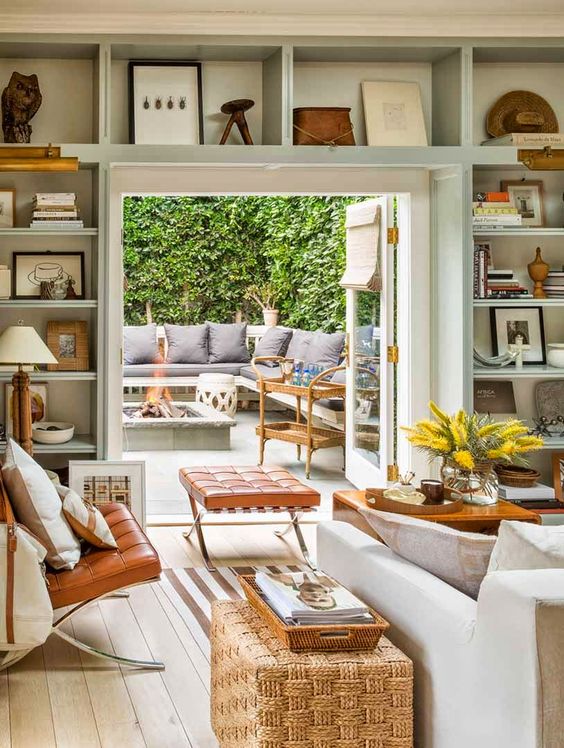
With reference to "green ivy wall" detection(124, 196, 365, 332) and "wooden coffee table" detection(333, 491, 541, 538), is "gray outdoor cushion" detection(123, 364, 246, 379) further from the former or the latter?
"wooden coffee table" detection(333, 491, 541, 538)

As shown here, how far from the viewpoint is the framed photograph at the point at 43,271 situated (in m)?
5.32

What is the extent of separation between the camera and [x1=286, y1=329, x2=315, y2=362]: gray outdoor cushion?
9.41 m

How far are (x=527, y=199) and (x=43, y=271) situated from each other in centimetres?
288

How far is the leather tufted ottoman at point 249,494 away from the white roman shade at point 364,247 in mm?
1555

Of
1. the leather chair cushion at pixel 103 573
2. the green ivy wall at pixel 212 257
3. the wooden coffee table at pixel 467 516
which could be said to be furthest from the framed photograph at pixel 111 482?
the green ivy wall at pixel 212 257

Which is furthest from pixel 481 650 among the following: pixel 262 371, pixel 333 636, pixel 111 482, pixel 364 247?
pixel 262 371

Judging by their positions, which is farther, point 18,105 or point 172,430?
point 172,430

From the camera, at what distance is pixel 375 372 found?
6.19 metres

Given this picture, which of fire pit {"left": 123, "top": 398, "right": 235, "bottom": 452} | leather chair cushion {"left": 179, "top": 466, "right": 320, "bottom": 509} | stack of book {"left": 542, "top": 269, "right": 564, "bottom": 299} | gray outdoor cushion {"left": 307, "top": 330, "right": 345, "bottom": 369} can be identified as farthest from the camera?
gray outdoor cushion {"left": 307, "top": 330, "right": 345, "bottom": 369}

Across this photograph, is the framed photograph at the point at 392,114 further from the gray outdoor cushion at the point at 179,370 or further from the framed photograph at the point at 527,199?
the gray outdoor cushion at the point at 179,370

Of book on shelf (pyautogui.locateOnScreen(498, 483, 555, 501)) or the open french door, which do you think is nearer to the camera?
book on shelf (pyautogui.locateOnScreen(498, 483, 555, 501))

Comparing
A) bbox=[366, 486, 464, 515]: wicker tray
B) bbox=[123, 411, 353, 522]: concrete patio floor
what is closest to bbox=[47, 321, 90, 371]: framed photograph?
bbox=[123, 411, 353, 522]: concrete patio floor

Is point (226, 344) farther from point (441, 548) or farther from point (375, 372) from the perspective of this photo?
point (441, 548)

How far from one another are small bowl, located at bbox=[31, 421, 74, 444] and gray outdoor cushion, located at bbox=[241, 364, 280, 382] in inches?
183
